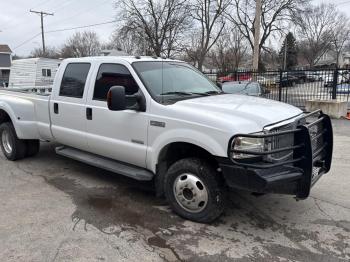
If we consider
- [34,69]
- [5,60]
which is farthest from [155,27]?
[5,60]

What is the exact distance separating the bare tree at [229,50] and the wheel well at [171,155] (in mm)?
42290

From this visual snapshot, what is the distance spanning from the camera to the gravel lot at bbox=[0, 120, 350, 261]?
12.0 feet

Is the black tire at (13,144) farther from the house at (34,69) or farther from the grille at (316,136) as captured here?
the house at (34,69)

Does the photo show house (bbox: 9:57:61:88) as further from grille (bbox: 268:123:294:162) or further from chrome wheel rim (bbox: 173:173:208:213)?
grille (bbox: 268:123:294:162)

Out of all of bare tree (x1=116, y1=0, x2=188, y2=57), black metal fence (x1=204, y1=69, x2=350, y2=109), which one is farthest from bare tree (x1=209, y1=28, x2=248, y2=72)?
black metal fence (x1=204, y1=69, x2=350, y2=109)

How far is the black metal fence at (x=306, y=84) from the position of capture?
13.4 meters

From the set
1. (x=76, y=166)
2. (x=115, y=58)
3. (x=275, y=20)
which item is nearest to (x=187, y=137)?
(x=115, y=58)

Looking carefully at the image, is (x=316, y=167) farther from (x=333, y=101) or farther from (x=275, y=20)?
(x=275, y=20)

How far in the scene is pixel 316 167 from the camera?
14.4 ft

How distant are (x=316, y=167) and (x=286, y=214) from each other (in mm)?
685

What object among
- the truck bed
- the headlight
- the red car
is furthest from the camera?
the red car

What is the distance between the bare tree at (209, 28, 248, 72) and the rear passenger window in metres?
41.1

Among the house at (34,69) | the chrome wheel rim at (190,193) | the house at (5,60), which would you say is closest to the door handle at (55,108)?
the chrome wheel rim at (190,193)

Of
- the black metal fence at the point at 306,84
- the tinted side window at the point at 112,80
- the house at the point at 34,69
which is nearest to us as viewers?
the tinted side window at the point at 112,80
